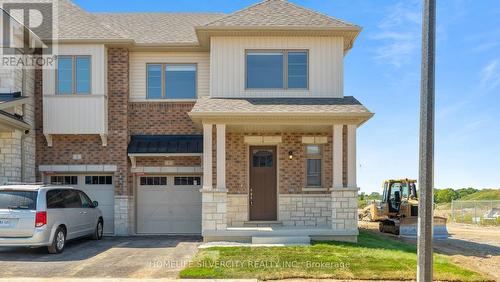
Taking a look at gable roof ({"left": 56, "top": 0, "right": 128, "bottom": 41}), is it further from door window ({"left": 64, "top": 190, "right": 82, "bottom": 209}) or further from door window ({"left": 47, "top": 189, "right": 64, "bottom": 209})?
door window ({"left": 47, "top": 189, "right": 64, "bottom": 209})

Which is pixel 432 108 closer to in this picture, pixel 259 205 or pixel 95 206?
pixel 259 205

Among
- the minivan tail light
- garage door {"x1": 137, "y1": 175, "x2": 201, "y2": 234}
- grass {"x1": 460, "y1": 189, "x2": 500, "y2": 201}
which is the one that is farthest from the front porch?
grass {"x1": 460, "y1": 189, "x2": 500, "y2": 201}

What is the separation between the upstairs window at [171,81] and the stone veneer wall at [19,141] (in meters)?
3.83

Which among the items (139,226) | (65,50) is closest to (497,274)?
(139,226)

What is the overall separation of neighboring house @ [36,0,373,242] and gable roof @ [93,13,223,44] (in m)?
0.12

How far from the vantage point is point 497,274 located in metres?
9.85

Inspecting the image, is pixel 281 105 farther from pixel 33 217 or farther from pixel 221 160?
pixel 33 217

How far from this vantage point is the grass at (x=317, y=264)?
9.02m

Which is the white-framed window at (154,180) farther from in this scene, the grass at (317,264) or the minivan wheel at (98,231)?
the grass at (317,264)

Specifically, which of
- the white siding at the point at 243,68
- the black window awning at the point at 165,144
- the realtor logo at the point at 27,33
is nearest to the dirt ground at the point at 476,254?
the white siding at the point at 243,68

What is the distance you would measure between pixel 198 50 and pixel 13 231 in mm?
8167

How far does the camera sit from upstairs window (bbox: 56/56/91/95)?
1487 cm

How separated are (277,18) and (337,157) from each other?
486 centimetres

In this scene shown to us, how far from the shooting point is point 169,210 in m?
15.7
